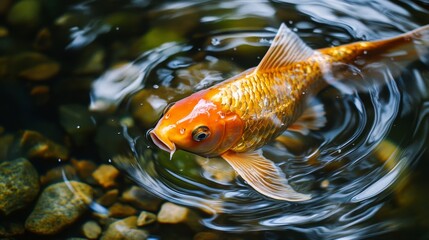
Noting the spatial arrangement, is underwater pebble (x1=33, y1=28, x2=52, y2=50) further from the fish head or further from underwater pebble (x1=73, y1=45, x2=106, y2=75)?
the fish head

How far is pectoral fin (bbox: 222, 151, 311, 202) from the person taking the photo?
2.35 metres

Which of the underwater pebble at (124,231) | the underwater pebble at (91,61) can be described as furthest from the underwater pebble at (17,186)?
the underwater pebble at (91,61)

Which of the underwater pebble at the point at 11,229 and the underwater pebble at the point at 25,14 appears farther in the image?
the underwater pebble at the point at 25,14

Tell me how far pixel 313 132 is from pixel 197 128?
802mm

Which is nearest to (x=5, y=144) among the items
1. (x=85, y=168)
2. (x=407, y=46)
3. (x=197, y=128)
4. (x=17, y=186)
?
(x=17, y=186)

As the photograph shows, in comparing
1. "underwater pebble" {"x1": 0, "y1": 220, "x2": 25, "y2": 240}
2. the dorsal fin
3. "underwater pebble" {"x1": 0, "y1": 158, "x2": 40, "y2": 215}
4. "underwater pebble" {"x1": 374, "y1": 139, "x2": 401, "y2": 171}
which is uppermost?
the dorsal fin

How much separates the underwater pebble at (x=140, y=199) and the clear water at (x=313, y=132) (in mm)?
47

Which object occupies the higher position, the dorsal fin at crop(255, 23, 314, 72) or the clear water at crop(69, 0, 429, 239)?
the dorsal fin at crop(255, 23, 314, 72)

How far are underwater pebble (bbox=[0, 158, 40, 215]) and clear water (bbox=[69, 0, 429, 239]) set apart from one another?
0.39 m

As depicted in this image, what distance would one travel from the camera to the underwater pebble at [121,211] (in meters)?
2.77

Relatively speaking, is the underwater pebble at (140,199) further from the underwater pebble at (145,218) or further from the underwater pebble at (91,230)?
the underwater pebble at (91,230)

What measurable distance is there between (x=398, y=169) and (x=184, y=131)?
107 cm

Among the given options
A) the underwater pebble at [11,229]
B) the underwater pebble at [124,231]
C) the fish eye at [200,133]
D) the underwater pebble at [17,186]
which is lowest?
the underwater pebble at [11,229]

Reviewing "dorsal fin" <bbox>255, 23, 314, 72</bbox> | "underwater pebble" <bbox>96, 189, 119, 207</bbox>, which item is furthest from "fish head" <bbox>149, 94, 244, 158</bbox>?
"underwater pebble" <bbox>96, 189, 119, 207</bbox>
